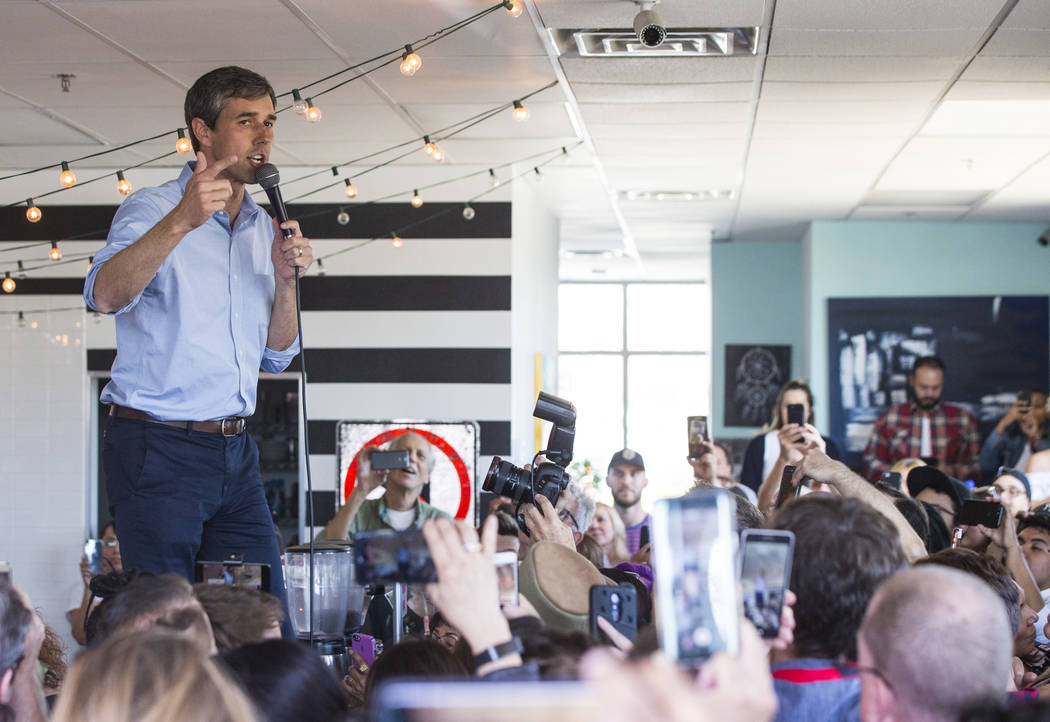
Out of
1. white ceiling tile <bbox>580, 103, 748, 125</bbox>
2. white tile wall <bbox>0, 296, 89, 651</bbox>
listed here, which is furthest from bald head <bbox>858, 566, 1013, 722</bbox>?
white tile wall <bbox>0, 296, 89, 651</bbox>

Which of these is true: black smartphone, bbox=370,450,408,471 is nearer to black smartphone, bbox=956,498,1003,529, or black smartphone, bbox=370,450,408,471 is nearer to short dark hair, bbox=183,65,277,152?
short dark hair, bbox=183,65,277,152

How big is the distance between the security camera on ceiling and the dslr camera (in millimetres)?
1464

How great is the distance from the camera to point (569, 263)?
10797 millimetres

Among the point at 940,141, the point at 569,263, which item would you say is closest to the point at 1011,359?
the point at 940,141

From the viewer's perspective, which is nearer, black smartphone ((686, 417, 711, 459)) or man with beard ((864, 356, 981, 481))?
black smartphone ((686, 417, 711, 459))

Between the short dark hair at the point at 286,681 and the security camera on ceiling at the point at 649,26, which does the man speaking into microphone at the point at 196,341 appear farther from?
the security camera on ceiling at the point at 649,26

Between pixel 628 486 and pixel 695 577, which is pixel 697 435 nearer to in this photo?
pixel 628 486

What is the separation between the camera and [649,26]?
359 centimetres

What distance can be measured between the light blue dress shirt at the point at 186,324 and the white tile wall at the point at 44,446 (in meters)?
4.40

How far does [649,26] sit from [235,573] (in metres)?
2.25

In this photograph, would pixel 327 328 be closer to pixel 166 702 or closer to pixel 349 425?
pixel 349 425

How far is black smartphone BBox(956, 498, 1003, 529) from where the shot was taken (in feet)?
10.1

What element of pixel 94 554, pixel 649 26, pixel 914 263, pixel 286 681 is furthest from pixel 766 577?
pixel 914 263

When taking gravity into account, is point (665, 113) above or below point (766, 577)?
above
